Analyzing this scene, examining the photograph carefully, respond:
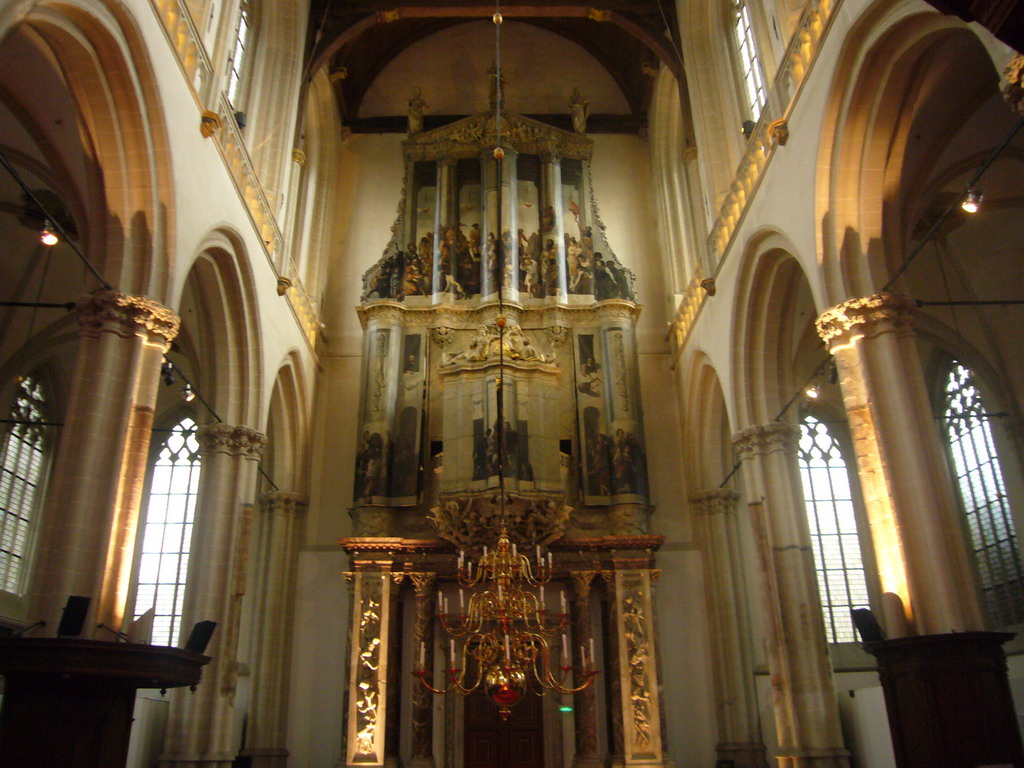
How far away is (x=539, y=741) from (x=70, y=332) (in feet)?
39.6

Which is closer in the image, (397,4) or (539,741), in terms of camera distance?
(539,741)

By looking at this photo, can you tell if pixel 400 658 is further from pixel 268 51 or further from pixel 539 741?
pixel 268 51

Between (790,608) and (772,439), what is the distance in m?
2.63

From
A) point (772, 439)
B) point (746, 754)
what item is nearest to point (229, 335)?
point (772, 439)

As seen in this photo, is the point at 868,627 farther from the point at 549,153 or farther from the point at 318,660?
the point at 549,153

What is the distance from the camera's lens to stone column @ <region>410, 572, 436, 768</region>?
1625 cm

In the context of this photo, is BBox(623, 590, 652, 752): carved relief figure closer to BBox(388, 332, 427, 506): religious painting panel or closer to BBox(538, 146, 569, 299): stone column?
BBox(388, 332, 427, 506): religious painting panel

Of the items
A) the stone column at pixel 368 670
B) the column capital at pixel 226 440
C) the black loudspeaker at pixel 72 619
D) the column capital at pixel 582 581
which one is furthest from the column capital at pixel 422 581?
the black loudspeaker at pixel 72 619

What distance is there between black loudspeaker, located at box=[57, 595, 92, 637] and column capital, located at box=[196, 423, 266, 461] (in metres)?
5.43

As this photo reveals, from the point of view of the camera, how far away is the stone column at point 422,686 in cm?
1625

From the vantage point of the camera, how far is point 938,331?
17.0 meters

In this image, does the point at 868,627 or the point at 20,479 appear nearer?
the point at 868,627

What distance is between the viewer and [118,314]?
10047 mm

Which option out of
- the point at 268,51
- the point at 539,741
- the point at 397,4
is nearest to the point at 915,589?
the point at 539,741
